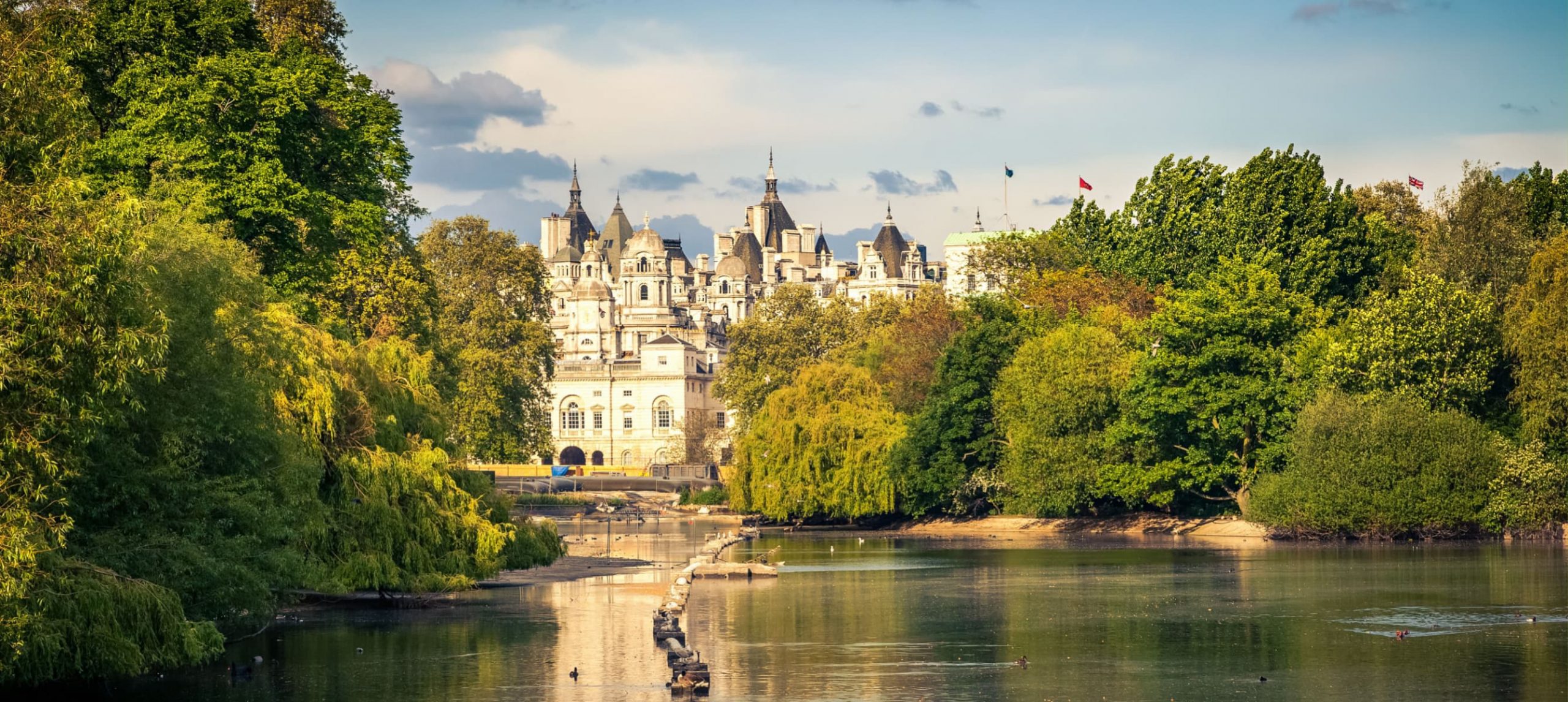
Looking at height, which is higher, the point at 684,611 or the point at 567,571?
the point at 567,571

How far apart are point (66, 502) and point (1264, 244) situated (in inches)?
2055

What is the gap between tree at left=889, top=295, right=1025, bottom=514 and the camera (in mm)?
64812

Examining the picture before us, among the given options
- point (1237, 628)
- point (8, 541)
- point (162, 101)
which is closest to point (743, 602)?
point (1237, 628)

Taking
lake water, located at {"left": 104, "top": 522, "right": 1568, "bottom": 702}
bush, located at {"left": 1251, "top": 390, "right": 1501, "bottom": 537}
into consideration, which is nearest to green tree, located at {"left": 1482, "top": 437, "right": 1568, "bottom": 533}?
bush, located at {"left": 1251, "top": 390, "right": 1501, "bottom": 537}

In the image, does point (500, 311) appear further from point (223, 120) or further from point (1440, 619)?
point (1440, 619)

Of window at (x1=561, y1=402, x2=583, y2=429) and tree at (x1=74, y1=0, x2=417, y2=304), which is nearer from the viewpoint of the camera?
tree at (x1=74, y1=0, x2=417, y2=304)

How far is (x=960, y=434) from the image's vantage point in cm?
6469

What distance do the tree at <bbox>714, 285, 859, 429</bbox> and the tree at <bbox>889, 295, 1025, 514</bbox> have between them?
33906 millimetres

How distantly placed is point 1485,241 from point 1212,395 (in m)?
9.53

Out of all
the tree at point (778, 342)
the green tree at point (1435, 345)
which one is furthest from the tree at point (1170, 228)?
the tree at point (778, 342)

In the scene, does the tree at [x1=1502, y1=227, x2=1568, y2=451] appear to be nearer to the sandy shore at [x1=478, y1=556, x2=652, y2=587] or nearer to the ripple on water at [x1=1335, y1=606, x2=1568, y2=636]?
the ripple on water at [x1=1335, y1=606, x2=1568, y2=636]

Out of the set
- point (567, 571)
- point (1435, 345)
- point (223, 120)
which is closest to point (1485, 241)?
point (1435, 345)

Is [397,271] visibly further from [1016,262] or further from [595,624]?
[1016,262]

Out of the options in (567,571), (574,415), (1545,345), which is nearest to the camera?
(567,571)
